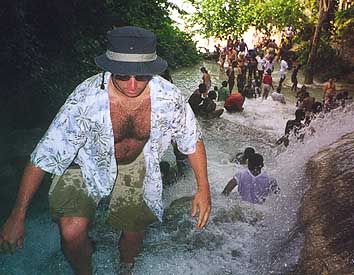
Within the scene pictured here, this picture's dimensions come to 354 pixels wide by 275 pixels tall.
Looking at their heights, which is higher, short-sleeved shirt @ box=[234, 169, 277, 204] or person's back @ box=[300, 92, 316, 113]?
short-sleeved shirt @ box=[234, 169, 277, 204]

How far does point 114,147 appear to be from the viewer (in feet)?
9.35

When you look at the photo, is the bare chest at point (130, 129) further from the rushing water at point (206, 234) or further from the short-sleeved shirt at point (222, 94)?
the short-sleeved shirt at point (222, 94)

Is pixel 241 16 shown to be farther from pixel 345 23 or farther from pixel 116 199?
pixel 116 199

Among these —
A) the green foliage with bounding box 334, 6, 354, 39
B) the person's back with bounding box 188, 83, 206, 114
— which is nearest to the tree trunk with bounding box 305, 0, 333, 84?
the green foliage with bounding box 334, 6, 354, 39

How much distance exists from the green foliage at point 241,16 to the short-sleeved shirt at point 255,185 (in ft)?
51.9

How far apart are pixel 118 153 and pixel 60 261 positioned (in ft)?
6.33

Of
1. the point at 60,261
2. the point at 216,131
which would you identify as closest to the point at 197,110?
the point at 216,131

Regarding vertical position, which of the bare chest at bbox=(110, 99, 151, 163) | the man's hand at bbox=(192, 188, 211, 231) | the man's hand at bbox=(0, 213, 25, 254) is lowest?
the man's hand at bbox=(192, 188, 211, 231)

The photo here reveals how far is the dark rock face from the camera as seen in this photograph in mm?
3152

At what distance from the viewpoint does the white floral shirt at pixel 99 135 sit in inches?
102

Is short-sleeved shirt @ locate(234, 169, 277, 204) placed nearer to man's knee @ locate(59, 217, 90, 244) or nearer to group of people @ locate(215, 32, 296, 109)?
man's knee @ locate(59, 217, 90, 244)

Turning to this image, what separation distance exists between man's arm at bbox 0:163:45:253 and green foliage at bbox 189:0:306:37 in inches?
721

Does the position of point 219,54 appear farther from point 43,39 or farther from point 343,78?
point 43,39

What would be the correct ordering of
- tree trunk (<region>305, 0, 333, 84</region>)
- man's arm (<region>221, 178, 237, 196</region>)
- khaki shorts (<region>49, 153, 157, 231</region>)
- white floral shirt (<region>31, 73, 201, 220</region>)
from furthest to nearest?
1. tree trunk (<region>305, 0, 333, 84</region>)
2. man's arm (<region>221, 178, 237, 196</region>)
3. khaki shorts (<region>49, 153, 157, 231</region>)
4. white floral shirt (<region>31, 73, 201, 220</region>)
